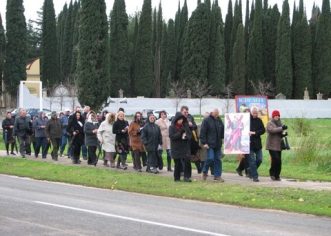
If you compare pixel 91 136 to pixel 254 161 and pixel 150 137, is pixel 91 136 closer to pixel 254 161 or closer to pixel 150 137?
pixel 150 137

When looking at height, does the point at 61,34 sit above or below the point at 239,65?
above

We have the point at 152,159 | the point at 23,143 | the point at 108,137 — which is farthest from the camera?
the point at 23,143

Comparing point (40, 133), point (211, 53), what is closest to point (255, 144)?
point (40, 133)

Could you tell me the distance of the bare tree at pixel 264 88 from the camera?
2992 inches

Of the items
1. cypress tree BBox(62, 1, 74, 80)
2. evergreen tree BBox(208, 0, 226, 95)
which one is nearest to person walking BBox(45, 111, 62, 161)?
evergreen tree BBox(208, 0, 226, 95)

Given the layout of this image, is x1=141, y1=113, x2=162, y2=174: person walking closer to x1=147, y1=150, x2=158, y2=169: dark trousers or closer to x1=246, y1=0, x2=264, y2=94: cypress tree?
x1=147, y1=150, x2=158, y2=169: dark trousers

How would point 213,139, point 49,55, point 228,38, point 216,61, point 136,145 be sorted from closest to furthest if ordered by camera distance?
1. point 213,139
2. point 136,145
3. point 49,55
4. point 216,61
5. point 228,38

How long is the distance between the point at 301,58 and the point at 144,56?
1950cm

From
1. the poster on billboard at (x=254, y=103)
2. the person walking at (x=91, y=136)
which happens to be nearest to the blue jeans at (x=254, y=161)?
the poster on billboard at (x=254, y=103)

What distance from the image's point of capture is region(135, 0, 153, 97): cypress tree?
254 ft

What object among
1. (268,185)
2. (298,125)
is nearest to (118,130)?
(268,185)

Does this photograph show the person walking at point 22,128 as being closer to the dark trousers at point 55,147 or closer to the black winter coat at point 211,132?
the dark trousers at point 55,147

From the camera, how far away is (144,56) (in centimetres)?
7769

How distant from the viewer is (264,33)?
81.9 m
